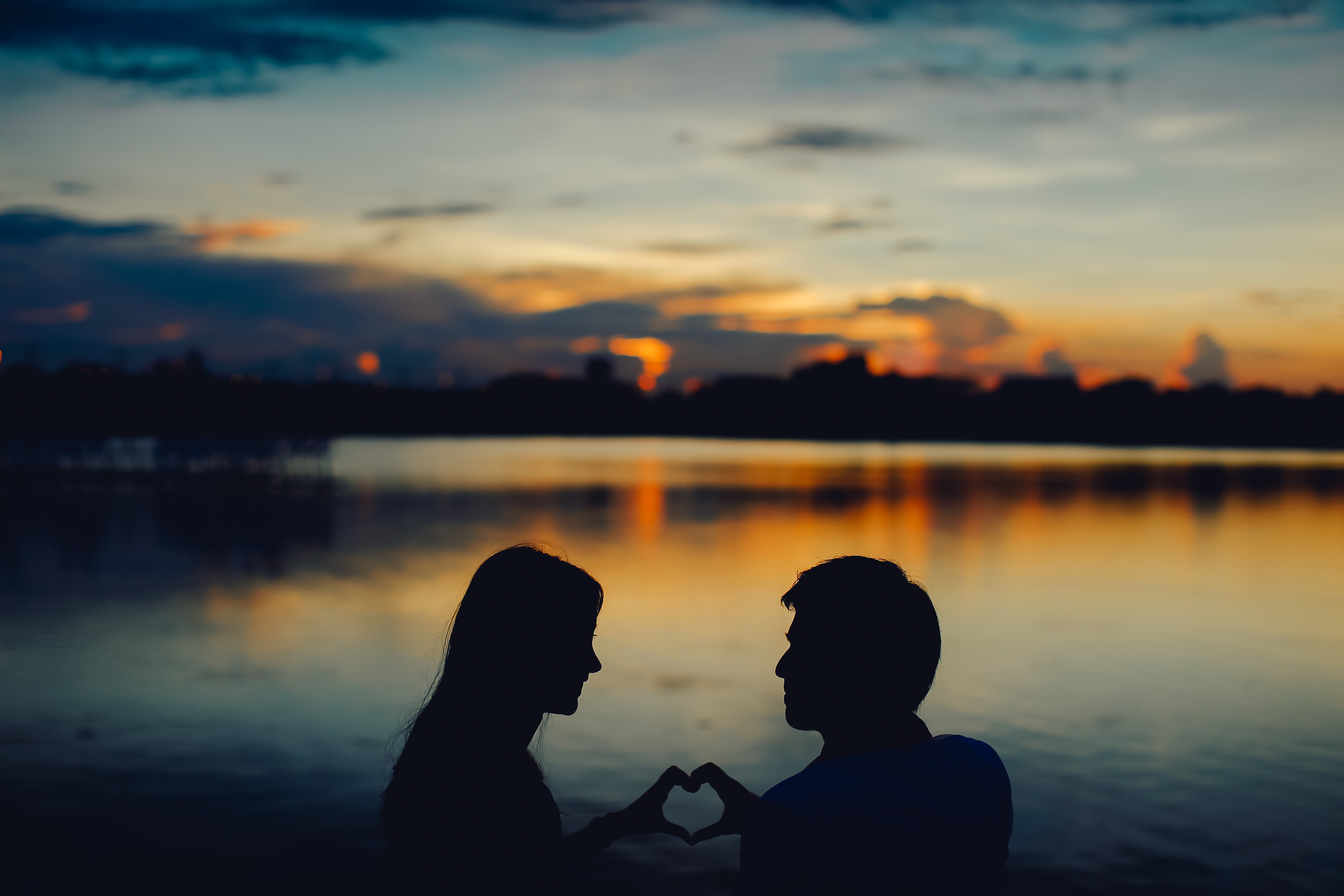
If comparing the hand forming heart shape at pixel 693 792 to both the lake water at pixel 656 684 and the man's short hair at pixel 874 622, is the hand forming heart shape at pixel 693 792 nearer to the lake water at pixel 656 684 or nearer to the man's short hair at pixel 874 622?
the lake water at pixel 656 684

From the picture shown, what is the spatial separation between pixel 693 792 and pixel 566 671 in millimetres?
454

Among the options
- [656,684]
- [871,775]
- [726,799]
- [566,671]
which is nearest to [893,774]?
[871,775]

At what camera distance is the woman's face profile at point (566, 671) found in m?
2.37

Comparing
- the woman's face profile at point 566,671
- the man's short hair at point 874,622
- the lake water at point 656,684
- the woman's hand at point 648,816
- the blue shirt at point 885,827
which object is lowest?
the lake water at point 656,684

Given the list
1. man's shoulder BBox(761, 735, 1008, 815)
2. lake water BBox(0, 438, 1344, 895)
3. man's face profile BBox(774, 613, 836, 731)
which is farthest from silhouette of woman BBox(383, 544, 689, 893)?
man's shoulder BBox(761, 735, 1008, 815)

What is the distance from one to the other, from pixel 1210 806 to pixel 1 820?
8.70 meters

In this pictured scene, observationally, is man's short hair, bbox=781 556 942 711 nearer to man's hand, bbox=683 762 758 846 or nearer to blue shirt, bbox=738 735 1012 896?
blue shirt, bbox=738 735 1012 896

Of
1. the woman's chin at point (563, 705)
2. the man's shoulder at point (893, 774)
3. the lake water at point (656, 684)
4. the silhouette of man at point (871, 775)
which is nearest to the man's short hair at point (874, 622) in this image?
the silhouette of man at point (871, 775)

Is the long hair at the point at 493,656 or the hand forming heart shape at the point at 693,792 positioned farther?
the hand forming heart shape at the point at 693,792

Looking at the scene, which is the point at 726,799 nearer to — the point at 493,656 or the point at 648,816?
the point at 648,816

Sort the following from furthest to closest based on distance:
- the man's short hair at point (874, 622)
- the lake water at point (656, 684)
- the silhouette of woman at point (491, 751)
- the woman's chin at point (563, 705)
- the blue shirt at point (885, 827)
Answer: the lake water at point (656, 684) → the woman's chin at point (563, 705) → the silhouette of woman at point (491, 751) → the man's short hair at point (874, 622) → the blue shirt at point (885, 827)

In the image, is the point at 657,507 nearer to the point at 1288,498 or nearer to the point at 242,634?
the point at 242,634

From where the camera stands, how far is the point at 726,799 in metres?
2.46

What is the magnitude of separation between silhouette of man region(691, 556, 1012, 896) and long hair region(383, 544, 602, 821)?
0.53m
